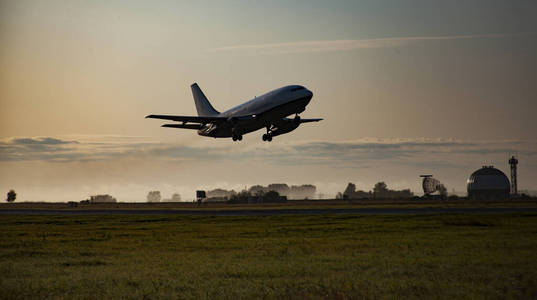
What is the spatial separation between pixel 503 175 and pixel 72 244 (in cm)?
16035

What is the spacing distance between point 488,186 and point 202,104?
107707 mm

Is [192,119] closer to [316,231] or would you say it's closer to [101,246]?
[316,231]

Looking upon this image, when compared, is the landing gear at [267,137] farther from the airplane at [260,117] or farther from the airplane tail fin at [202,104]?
the airplane tail fin at [202,104]

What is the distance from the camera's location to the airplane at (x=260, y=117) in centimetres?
6825

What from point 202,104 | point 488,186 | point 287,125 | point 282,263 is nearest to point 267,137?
point 287,125

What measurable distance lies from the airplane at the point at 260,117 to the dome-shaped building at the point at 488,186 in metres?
117

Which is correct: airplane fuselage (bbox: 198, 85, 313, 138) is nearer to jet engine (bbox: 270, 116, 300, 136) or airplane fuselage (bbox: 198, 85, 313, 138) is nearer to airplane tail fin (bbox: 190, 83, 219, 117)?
jet engine (bbox: 270, 116, 300, 136)

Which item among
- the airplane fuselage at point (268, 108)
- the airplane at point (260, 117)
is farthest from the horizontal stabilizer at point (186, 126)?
the airplane fuselage at point (268, 108)

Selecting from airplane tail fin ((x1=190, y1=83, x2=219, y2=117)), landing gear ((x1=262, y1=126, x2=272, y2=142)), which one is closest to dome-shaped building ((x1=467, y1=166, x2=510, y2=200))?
airplane tail fin ((x1=190, y1=83, x2=219, y2=117))

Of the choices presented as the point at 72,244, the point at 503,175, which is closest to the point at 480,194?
the point at 503,175

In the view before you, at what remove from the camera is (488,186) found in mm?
174500

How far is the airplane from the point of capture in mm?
68250

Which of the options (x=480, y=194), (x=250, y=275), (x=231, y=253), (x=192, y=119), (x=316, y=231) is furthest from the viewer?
(x=480, y=194)

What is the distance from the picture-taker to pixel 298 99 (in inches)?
2682
